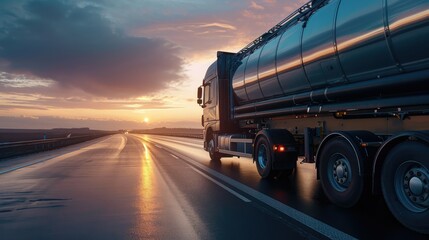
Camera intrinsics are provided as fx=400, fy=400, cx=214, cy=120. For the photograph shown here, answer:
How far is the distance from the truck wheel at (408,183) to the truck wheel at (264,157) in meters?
4.36

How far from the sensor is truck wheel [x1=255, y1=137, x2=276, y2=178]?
1016 cm

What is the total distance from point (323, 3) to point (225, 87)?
710 centimetres

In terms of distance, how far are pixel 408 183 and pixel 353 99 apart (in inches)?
78.9

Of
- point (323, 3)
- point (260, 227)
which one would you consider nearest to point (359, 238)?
point (260, 227)

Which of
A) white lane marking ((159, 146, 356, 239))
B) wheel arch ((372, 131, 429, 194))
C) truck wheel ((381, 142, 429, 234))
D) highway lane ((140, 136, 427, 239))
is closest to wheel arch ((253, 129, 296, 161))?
highway lane ((140, 136, 427, 239))

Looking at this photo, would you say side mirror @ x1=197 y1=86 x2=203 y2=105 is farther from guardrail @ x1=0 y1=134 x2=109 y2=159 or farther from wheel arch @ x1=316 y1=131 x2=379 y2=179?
wheel arch @ x1=316 y1=131 x2=379 y2=179

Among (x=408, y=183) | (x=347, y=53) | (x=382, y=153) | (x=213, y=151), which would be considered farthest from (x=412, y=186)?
(x=213, y=151)

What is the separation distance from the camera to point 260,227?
571 centimetres

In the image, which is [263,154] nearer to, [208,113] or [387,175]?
[387,175]

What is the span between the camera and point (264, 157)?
1082 centimetres

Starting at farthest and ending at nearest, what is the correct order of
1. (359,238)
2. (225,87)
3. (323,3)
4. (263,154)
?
(225,87)
(263,154)
(323,3)
(359,238)

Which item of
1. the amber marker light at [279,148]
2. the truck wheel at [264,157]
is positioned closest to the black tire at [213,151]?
the truck wheel at [264,157]

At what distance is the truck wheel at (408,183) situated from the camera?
5.14 metres

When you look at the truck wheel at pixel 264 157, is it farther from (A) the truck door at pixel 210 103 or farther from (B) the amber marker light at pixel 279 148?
(A) the truck door at pixel 210 103
